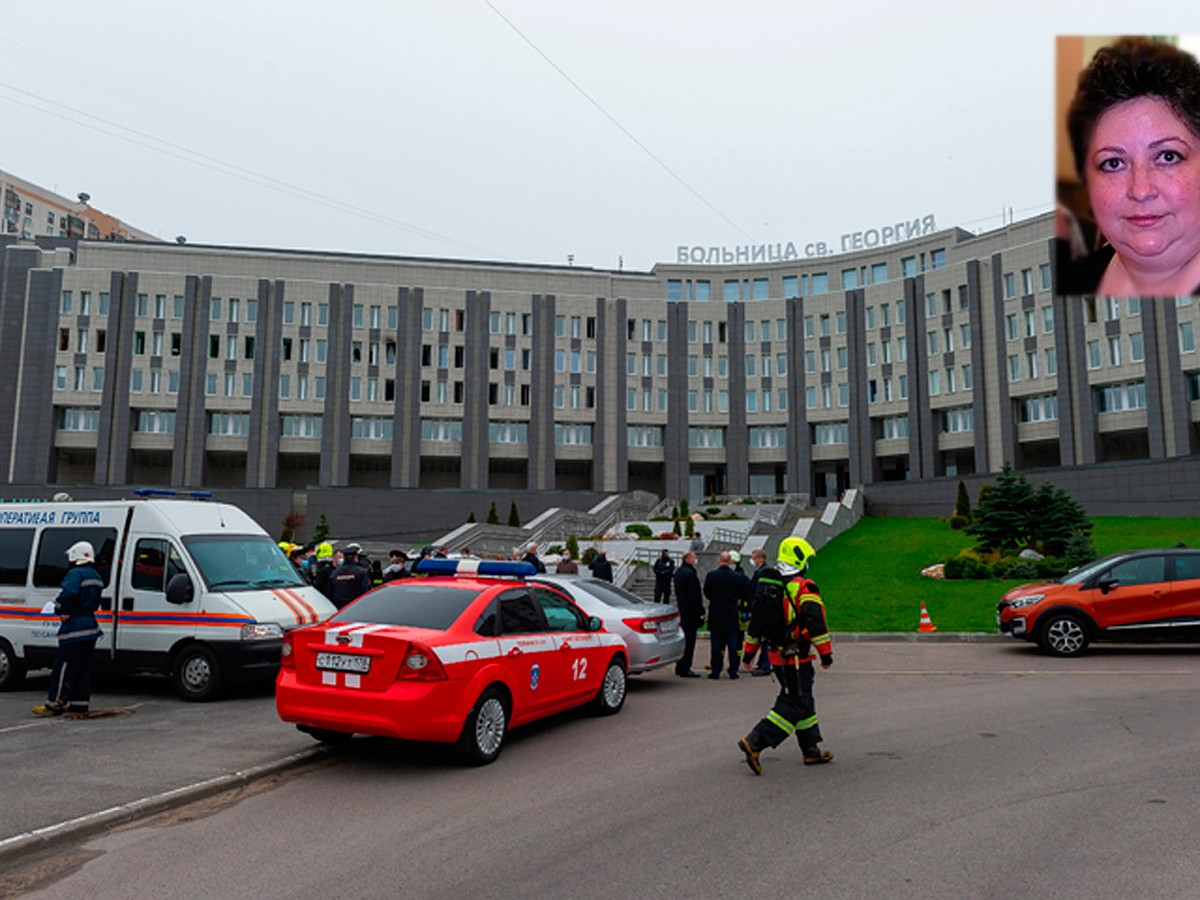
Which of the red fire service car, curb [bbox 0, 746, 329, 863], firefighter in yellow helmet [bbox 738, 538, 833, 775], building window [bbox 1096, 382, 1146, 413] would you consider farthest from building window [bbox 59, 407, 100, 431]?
building window [bbox 1096, 382, 1146, 413]

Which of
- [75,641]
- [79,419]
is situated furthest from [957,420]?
[79,419]

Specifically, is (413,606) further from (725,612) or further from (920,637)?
(920,637)

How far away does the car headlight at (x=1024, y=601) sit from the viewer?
47.3ft

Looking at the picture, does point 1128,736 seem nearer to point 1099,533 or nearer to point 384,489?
point 1099,533

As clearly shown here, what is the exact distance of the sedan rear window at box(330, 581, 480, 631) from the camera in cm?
779

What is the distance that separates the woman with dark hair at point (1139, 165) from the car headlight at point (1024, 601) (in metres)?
8.01

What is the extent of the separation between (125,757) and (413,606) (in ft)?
9.11

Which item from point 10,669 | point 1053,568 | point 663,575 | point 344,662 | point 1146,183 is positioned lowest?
point 10,669

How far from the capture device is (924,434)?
61.6 m

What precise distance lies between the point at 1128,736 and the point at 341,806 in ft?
22.7

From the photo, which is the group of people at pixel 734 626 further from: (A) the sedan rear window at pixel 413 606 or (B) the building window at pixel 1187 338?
(B) the building window at pixel 1187 338

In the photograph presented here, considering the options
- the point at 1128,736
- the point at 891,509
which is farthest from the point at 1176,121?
the point at 891,509

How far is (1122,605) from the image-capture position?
545 inches

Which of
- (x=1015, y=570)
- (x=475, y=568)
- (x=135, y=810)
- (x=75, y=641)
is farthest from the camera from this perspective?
(x=1015, y=570)
